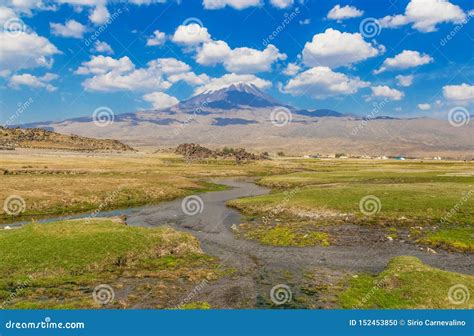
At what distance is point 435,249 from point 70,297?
38143 mm

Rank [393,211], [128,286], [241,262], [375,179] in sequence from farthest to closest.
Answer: [375,179] < [393,211] < [241,262] < [128,286]

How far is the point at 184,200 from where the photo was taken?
3219 inches

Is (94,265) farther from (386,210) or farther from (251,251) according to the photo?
(386,210)

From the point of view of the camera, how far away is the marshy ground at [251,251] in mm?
27547

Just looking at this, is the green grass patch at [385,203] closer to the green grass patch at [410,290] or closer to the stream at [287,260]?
the stream at [287,260]

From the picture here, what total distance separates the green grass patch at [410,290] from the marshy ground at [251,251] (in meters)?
0.08

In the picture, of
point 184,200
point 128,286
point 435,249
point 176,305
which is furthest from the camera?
point 184,200

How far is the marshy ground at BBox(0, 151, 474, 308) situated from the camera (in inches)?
1085

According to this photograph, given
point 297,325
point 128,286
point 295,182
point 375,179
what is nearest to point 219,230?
point 128,286

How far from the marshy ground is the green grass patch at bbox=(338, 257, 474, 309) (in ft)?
A: 0.27

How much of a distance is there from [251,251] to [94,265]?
1699cm

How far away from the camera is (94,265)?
1312 inches

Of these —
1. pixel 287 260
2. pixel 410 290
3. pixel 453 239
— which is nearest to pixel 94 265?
Answer: pixel 287 260

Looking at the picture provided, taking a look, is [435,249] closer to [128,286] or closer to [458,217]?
[458,217]
